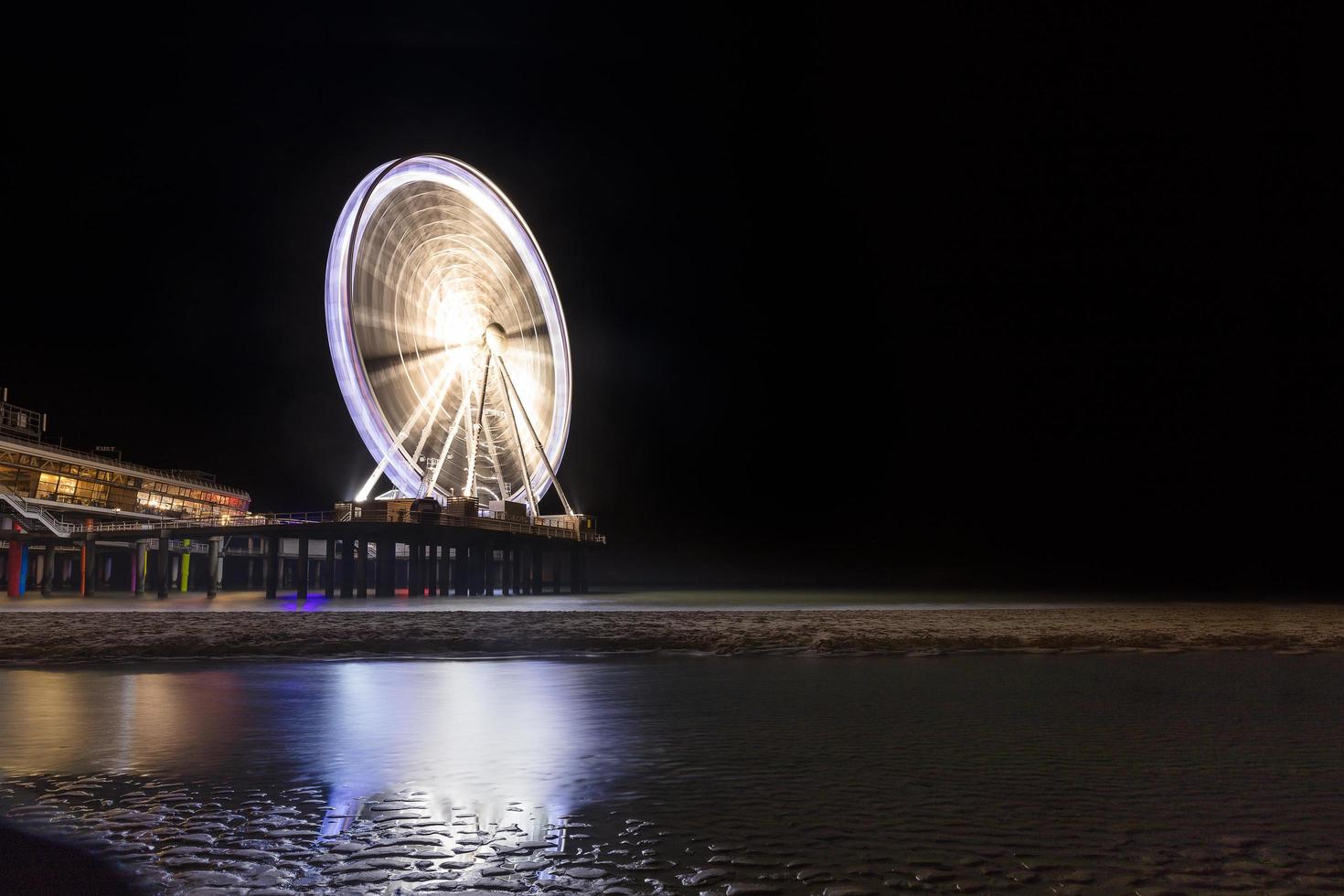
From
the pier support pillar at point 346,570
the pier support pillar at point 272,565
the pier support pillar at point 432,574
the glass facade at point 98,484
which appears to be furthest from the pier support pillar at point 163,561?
the pier support pillar at point 432,574

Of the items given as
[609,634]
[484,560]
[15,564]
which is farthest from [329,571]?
[609,634]

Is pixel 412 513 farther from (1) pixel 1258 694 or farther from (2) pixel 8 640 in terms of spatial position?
(1) pixel 1258 694

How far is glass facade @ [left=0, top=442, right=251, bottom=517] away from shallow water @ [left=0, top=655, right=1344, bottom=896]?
56851 mm

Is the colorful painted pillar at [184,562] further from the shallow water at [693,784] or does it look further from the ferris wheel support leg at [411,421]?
the shallow water at [693,784]

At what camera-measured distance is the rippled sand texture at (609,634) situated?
78.0ft

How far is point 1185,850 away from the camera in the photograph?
639 centimetres

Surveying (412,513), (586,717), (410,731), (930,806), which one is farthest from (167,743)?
(412,513)

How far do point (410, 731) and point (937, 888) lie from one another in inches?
301

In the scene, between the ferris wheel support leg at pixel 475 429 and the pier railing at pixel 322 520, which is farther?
the ferris wheel support leg at pixel 475 429

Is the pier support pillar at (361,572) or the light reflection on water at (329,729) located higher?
the pier support pillar at (361,572)

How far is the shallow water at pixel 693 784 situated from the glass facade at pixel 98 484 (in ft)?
187

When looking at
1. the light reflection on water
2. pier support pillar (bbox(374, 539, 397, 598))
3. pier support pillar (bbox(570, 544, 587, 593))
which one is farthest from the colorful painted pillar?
the light reflection on water

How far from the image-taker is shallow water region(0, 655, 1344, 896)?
19.7ft

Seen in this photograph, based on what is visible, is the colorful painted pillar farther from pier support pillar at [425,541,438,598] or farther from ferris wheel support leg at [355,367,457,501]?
ferris wheel support leg at [355,367,457,501]
